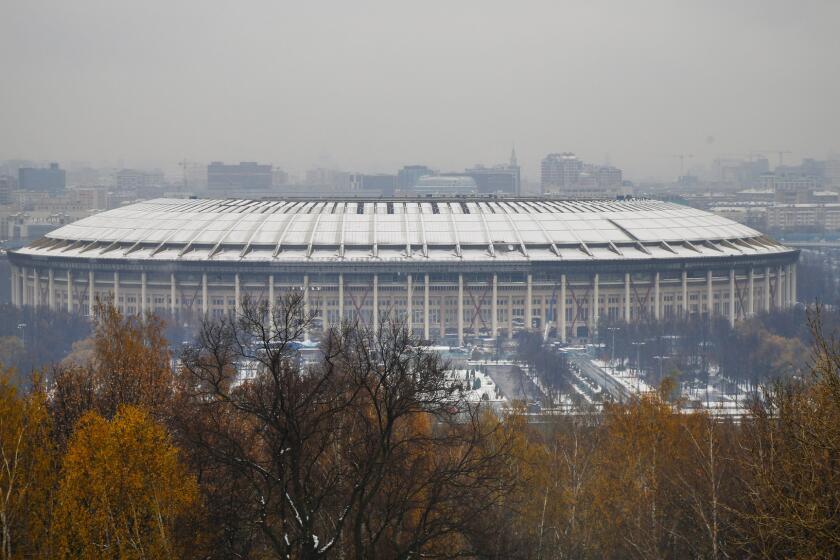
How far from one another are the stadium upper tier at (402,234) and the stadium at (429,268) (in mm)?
115

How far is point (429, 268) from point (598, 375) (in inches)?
492

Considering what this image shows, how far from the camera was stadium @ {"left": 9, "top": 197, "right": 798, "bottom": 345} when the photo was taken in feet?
219

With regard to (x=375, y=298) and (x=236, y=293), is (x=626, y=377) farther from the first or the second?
(x=236, y=293)

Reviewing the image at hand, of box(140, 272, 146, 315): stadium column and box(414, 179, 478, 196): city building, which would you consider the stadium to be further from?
box(414, 179, 478, 196): city building

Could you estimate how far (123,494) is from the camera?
21.0m

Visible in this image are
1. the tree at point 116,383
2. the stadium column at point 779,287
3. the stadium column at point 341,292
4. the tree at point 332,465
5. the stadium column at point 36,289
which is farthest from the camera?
the stadium column at point 779,287

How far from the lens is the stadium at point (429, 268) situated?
66750 mm

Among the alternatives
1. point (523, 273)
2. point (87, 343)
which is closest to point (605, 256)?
point (523, 273)

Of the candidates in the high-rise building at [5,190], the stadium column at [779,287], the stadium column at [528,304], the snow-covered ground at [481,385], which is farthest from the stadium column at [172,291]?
the high-rise building at [5,190]

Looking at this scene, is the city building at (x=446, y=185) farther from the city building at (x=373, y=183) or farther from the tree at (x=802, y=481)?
the tree at (x=802, y=481)

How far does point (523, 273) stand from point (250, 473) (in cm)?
4619

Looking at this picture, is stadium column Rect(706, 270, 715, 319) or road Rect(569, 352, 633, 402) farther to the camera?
stadium column Rect(706, 270, 715, 319)

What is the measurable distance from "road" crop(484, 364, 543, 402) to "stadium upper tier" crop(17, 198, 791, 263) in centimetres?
960

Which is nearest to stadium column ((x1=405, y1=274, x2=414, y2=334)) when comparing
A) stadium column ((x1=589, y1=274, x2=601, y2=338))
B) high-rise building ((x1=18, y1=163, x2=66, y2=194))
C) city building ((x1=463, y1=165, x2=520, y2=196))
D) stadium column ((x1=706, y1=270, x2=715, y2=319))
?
stadium column ((x1=589, y1=274, x2=601, y2=338))
